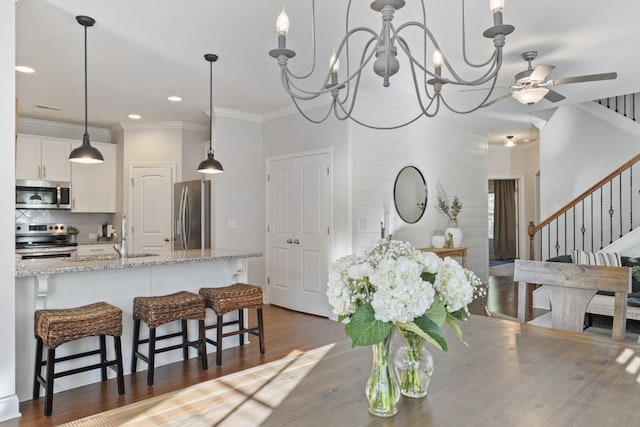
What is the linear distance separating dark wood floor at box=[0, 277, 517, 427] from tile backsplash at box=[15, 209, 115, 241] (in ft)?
10.8

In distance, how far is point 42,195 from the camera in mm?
5770

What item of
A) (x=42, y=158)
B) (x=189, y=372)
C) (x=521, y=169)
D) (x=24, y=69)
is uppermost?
(x=24, y=69)

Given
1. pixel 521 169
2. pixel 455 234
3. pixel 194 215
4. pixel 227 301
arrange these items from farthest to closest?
pixel 521 169 < pixel 455 234 < pixel 194 215 < pixel 227 301

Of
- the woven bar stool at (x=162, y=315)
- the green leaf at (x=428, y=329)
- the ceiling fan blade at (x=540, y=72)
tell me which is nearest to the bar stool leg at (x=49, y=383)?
the woven bar stool at (x=162, y=315)

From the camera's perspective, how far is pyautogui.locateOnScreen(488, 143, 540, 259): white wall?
9.39 metres

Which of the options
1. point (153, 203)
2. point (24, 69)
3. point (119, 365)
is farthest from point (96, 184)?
point (119, 365)

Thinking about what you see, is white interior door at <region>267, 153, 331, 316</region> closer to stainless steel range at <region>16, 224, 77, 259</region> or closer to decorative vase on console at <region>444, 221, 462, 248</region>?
decorative vase on console at <region>444, 221, 462, 248</region>

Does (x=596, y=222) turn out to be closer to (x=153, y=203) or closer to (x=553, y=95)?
(x=553, y=95)

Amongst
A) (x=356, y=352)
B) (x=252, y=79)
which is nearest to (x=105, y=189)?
(x=252, y=79)

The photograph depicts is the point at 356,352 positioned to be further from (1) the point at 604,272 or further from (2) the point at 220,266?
(2) the point at 220,266

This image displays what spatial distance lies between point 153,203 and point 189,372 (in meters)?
3.59

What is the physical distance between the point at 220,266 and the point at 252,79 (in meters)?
1.96

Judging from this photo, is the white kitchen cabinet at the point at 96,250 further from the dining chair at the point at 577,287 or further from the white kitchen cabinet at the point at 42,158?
the dining chair at the point at 577,287

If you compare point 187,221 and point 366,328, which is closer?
point 366,328
